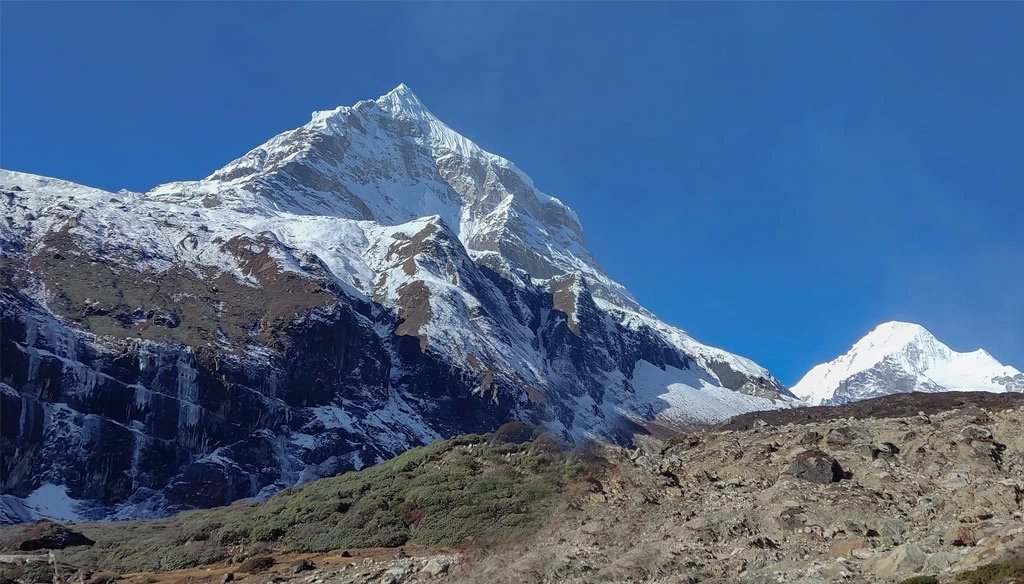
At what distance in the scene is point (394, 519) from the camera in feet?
90.2

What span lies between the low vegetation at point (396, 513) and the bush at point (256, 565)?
0.57 feet

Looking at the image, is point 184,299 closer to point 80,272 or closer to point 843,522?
point 80,272

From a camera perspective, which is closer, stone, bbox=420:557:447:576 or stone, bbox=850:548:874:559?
stone, bbox=850:548:874:559

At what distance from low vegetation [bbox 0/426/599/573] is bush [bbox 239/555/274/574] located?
0.17 meters

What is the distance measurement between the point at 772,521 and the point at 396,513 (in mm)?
12517

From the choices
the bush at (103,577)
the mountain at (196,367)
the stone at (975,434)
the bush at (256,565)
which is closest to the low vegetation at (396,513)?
the bush at (256,565)

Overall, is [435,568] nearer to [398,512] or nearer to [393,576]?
[393,576]

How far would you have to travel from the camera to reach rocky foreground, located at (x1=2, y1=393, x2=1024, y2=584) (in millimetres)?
18781

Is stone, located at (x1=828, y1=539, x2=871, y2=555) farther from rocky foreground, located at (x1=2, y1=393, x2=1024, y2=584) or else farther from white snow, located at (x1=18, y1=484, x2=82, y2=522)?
white snow, located at (x1=18, y1=484, x2=82, y2=522)

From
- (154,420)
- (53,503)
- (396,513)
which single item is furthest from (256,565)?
(154,420)

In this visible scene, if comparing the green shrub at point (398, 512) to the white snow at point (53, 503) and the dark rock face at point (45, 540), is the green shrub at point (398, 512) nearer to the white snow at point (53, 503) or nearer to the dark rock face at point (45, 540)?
the dark rock face at point (45, 540)

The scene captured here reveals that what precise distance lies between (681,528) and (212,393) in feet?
348

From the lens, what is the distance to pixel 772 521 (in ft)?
72.1

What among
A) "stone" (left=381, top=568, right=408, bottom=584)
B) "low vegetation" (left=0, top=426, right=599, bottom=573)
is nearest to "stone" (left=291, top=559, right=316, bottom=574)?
"low vegetation" (left=0, top=426, right=599, bottom=573)
